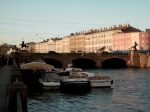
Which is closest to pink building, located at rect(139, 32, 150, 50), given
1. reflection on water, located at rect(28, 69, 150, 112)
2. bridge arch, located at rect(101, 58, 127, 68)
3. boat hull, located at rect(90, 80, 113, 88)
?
bridge arch, located at rect(101, 58, 127, 68)

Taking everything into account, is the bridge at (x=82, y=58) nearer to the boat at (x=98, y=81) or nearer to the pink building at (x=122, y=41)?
the pink building at (x=122, y=41)

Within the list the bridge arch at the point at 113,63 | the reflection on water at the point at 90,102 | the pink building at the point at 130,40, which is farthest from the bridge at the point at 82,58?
the reflection on water at the point at 90,102

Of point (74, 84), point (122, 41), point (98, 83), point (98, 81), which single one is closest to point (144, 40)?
point (122, 41)

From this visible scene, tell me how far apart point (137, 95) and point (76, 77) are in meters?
6.90

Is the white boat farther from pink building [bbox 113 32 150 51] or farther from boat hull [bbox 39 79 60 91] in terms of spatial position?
pink building [bbox 113 32 150 51]

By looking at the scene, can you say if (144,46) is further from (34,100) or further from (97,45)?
(34,100)

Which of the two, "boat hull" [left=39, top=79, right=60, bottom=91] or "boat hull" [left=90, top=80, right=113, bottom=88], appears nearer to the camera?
"boat hull" [left=39, top=79, right=60, bottom=91]

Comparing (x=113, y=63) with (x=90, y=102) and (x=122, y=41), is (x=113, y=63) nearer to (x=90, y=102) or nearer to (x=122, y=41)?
(x=122, y=41)

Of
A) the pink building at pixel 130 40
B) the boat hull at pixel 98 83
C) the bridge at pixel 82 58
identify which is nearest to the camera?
the boat hull at pixel 98 83

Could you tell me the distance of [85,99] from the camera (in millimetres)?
28359

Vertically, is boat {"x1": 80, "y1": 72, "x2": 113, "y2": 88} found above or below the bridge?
below

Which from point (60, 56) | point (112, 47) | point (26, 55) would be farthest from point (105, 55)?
point (112, 47)

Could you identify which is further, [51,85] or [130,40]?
[130,40]

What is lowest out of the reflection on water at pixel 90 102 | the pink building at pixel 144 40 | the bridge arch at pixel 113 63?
the reflection on water at pixel 90 102
